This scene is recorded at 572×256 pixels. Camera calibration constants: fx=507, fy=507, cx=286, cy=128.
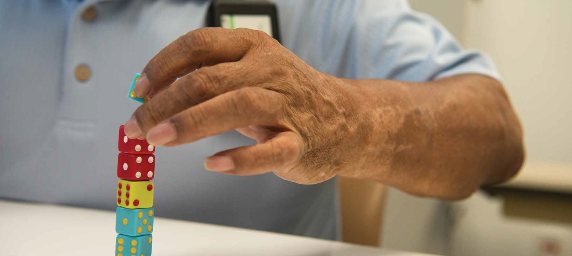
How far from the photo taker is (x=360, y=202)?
3.58 ft

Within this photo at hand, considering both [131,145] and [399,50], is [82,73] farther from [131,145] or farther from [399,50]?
[399,50]

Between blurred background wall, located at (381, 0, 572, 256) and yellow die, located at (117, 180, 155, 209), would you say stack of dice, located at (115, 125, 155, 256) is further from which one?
blurred background wall, located at (381, 0, 572, 256)

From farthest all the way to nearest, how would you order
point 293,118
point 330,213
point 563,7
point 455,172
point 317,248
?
point 563,7 → point 330,213 → point 455,172 → point 317,248 → point 293,118

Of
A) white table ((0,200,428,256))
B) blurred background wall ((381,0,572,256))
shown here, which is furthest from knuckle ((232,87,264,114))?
blurred background wall ((381,0,572,256))

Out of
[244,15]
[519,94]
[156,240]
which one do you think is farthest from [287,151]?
[519,94]

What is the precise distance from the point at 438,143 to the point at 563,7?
1.99m

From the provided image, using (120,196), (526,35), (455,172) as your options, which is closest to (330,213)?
(455,172)

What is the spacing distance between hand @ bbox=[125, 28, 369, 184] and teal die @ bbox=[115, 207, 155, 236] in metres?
0.10

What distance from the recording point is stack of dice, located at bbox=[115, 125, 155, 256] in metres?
0.48

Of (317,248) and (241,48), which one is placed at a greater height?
(241,48)

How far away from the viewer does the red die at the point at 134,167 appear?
484 mm

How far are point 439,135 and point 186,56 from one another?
1.38 feet

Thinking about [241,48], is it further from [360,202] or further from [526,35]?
[526,35]

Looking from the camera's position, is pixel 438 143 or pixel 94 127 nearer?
pixel 438 143
